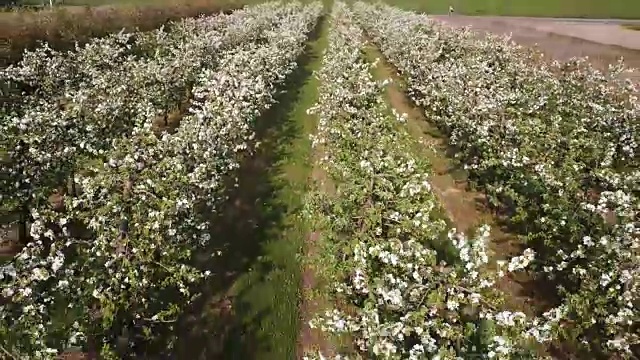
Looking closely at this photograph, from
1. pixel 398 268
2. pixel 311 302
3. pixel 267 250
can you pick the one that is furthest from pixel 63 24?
pixel 398 268

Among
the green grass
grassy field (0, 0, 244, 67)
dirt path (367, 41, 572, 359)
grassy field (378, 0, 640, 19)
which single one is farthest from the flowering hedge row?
A: grassy field (378, 0, 640, 19)

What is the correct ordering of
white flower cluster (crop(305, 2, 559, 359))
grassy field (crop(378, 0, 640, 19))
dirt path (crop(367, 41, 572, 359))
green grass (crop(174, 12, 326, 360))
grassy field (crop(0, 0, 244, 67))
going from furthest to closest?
grassy field (crop(378, 0, 640, 19))
grassy field (crop(0, 0, 244, 67))
dirt path (crop(367, 41, 572, 359))
green grass (crop(174, 12, 326, 360))
white flower cluster (crop(305, 2, 559, 359))

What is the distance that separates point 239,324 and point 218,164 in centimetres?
499

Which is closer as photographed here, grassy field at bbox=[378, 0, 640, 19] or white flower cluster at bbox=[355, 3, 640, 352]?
white flower cluster at bbox=[355, 3, 640, 352]

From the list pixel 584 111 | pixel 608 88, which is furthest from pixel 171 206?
pixel 608 88

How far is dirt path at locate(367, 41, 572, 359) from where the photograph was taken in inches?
621

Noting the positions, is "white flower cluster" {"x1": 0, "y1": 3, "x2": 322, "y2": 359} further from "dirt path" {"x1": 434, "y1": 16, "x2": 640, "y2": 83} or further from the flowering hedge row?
"dirt path" {"x1": 434, "y1": 16, "x2": 640, "y2": 83}

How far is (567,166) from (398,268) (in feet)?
24.4

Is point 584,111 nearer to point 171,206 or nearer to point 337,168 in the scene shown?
point 337,168

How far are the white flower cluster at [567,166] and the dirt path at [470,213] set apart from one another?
75cm

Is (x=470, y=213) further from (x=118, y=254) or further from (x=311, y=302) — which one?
(x=118, y=254)

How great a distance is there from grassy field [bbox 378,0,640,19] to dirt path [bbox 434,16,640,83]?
10197mm

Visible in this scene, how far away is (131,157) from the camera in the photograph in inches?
478

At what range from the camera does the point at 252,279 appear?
16.3m
